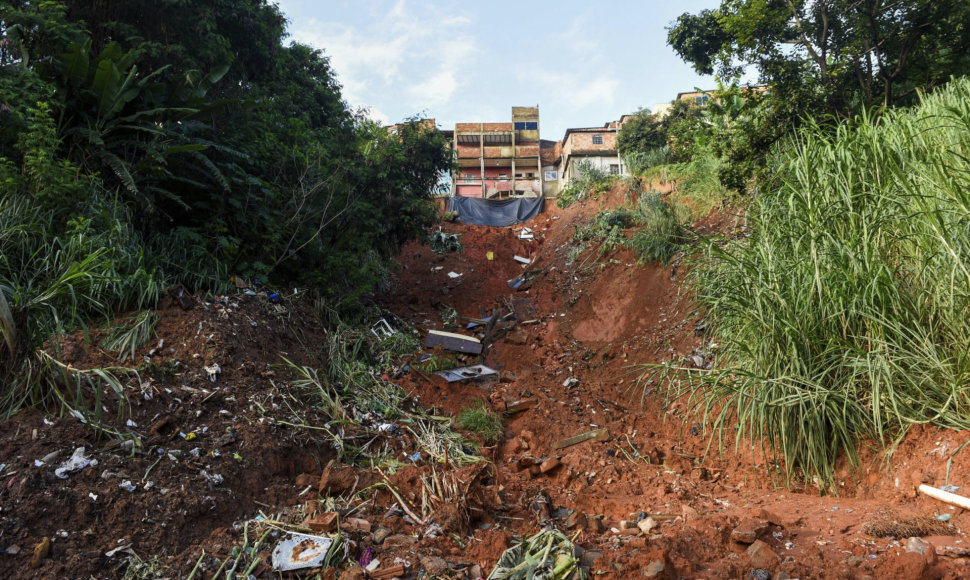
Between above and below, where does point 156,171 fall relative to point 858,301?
above

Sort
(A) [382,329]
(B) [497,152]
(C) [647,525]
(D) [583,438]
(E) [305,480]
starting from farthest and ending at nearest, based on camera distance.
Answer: (B) [497,152]
(A) [382,329]
(D) [583,438]
(E) [305,480]
(C) [647,525]

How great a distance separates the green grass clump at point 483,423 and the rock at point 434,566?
7.42 feet

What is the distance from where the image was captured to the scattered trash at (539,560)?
7.89ft

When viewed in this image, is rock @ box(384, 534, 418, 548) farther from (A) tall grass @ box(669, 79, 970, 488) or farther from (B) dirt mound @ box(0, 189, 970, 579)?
(A) tall grass @ box(669, 79, 970, 488)

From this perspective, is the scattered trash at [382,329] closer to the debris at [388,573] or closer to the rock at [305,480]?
the rock at [305,480]

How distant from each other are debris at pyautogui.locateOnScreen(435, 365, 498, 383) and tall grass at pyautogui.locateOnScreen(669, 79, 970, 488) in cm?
303

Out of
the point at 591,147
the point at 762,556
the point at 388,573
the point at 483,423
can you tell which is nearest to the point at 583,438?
the point at 483,423

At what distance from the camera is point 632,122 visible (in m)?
19.7

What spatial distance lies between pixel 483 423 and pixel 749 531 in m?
2.81

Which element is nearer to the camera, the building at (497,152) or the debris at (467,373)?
the debris at (467,373)

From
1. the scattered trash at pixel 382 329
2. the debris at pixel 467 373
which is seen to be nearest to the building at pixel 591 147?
the scattered trash at pixel 382 329

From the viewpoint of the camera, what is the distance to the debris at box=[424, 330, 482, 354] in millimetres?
7305

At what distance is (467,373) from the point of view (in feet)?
21.3

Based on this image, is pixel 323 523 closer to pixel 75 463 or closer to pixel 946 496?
pixel 75 463
